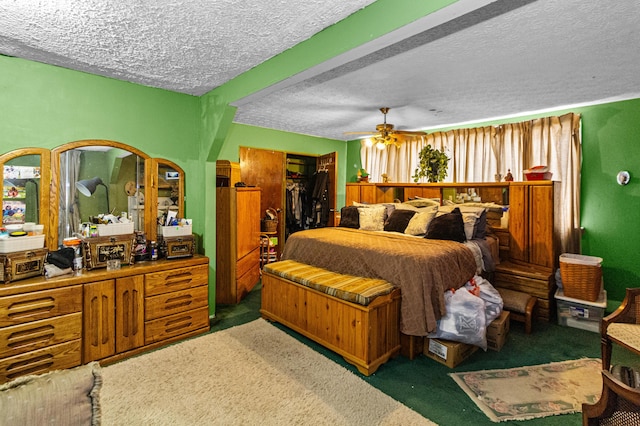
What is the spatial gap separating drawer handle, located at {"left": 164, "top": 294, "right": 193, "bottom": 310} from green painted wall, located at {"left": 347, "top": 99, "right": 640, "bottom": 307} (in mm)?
4554

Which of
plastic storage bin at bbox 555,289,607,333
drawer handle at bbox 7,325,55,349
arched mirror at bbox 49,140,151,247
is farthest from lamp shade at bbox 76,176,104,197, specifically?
plastic storage bin at bbox 555,289,607,333

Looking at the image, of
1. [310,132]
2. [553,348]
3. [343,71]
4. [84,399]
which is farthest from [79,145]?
[553,348]

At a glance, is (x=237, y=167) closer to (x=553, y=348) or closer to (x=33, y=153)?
(x=33, y=153)

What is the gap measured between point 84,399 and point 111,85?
2883 mm

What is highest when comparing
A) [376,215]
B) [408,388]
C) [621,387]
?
[376,215]

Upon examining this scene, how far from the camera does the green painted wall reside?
3.55 metres

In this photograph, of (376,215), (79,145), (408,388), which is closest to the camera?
(408,388)

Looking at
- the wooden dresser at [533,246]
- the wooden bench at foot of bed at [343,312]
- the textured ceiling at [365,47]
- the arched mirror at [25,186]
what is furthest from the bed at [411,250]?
the arched mirror at [25,186]

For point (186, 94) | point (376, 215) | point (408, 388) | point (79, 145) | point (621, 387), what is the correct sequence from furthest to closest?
point (376, 215) < point (186, 94) < point (79, 145) < point (408, 388) < point (621, 387)

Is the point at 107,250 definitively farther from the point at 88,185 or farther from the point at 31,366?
the point at 31,366

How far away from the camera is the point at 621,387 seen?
1210mm

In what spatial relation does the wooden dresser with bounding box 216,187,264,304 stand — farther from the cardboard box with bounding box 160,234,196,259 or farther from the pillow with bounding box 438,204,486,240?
the pillow with bounding box 438,204,486,240

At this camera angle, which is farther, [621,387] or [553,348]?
[553,348]

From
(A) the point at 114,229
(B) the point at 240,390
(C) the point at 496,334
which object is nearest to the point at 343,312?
(B) the point at 240,390
